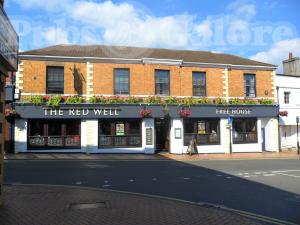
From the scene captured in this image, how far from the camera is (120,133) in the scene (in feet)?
90.5

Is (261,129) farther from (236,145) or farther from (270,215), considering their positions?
(270,215)

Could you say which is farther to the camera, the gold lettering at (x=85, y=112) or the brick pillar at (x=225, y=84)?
the brick pillar at (x=225, y=84)

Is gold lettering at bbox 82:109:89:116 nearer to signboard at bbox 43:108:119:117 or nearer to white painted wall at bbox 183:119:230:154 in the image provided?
signboard at bbox 43:108:119:117

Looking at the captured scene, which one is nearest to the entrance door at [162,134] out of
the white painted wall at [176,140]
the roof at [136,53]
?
the white painted wall at [176,140]

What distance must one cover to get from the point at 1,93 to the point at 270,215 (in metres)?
6.80

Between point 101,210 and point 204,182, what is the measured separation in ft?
19.0

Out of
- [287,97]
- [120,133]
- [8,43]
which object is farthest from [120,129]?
[8,43]

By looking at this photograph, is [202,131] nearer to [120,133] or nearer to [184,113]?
[184,113]

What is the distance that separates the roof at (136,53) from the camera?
27.2 m

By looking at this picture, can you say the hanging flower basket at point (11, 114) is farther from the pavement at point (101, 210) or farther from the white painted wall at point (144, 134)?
the pavement at point (101, 210)

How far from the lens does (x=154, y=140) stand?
27984 mm

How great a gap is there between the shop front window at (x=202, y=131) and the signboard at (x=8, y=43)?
20.3 metres

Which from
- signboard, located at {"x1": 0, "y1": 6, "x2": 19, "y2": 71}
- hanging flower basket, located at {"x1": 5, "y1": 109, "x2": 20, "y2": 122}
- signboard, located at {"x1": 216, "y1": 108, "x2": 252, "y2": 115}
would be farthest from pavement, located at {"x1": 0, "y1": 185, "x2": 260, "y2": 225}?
signboard, located at {"x1": 216, "y1": 108, "x2": 252, "y2": 115}

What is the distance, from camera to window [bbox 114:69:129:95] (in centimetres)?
2747
